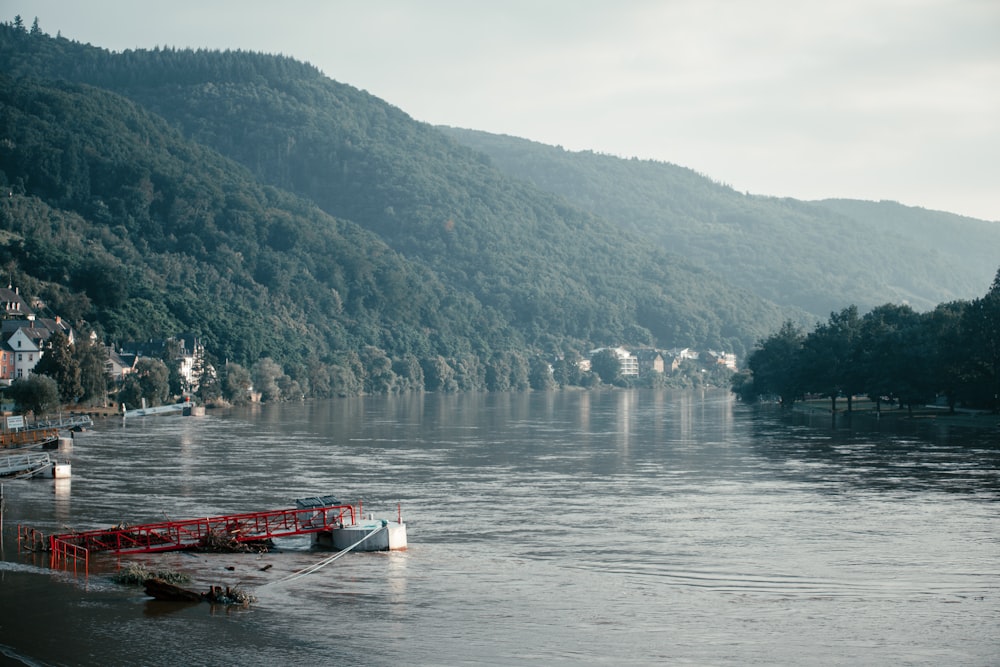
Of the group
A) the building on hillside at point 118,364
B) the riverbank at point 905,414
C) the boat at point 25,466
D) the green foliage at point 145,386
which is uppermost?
the building on hillside at point 118,364

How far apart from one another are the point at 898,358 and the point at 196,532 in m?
93.7

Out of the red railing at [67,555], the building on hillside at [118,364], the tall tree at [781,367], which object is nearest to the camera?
the red railing at [67,555]

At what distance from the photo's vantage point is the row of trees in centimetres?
11219

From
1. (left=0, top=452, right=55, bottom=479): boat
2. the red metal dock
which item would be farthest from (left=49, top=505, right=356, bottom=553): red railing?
(left=0, top=452, right=55, bottom=479): boat

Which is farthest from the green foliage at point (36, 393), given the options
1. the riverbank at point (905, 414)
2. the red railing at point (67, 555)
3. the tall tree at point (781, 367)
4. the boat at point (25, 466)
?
the tall tree at point (781, 367)

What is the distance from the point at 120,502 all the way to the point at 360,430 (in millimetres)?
59319

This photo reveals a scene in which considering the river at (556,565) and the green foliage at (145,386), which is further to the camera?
the green foliage at (145,386)

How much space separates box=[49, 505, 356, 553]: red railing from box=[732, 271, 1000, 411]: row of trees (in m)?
79.3

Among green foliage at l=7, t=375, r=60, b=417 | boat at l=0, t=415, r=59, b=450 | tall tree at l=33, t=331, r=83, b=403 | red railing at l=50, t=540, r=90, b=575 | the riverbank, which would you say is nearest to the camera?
red railing at l=50, t=540, r=90, b=575

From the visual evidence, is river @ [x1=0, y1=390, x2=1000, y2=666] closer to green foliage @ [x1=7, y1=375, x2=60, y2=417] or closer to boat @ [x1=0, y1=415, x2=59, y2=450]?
boat @ [x1=0, y1=415, x2=59, y2=450]

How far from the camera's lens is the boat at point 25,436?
8844 cm

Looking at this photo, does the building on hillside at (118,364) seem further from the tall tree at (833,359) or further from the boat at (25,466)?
the tall tree at (833,359)

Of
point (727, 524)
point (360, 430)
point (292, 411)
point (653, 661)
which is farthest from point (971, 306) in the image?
point (653, 661)

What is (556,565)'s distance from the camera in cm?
4347
